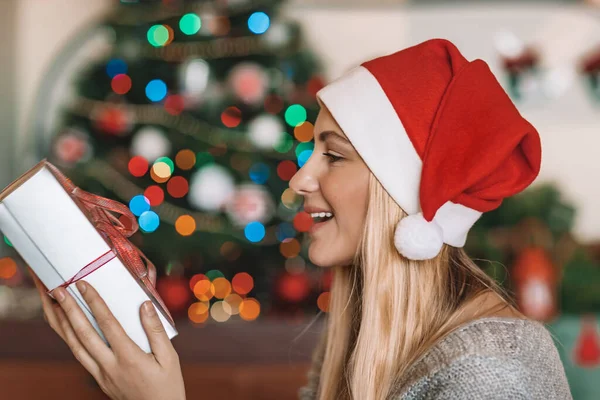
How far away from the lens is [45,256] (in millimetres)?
983

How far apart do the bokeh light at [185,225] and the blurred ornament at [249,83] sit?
23.1 inches

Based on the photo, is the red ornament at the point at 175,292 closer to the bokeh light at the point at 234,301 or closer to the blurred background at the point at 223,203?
the blurred background at the point at 223,203

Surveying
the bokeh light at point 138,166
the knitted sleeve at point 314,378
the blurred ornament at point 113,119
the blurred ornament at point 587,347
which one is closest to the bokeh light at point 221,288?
the bokeh light at point 138,166

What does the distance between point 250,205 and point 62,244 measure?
7.09ft

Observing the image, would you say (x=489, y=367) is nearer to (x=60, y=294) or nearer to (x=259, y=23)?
(x=60, y=294)

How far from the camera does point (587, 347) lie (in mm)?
2938

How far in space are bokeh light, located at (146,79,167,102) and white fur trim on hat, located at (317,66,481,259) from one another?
7.07ft

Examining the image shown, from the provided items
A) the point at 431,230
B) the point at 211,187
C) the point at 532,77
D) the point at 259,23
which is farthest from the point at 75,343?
the point at 532,77

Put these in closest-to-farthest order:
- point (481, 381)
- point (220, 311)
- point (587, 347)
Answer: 1. point (481, 381)
2. point (587, 347)
3. point (220, 311)

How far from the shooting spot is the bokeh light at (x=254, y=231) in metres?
3.15

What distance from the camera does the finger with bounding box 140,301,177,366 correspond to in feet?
3.34

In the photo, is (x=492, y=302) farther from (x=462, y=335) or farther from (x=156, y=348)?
(x=156, y=348)

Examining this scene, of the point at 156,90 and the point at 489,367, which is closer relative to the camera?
the point at 489,367

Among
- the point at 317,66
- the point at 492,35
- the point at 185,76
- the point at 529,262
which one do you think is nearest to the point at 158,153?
the point at 185,76
